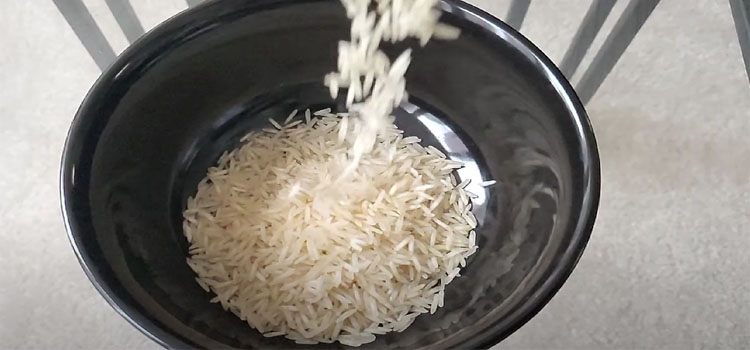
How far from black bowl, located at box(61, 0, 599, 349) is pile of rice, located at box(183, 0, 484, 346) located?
0.07 ft

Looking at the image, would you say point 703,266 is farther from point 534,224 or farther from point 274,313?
point 274,313

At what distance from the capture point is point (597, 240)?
3.59 feet

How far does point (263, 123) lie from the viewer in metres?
0.97

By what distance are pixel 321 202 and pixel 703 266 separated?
58 cm

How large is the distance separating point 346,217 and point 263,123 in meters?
0.20

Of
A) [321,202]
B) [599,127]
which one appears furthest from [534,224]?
[599,127]

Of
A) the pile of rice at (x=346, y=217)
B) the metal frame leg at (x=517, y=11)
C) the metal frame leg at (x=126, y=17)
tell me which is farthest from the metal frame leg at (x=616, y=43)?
the metal frame leg at (x=126, y=17)

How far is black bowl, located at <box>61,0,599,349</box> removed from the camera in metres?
0.71

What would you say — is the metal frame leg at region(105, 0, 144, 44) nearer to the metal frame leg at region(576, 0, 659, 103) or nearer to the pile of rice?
the pile of rice

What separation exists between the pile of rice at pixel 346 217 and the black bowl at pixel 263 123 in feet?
0.07

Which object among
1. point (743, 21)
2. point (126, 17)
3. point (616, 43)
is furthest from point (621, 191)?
point (126, 17)

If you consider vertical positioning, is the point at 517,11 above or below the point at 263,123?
above

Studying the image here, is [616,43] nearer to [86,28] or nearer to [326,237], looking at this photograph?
[326,237]

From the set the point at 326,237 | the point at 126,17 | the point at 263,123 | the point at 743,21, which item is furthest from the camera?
the point at 126,17
